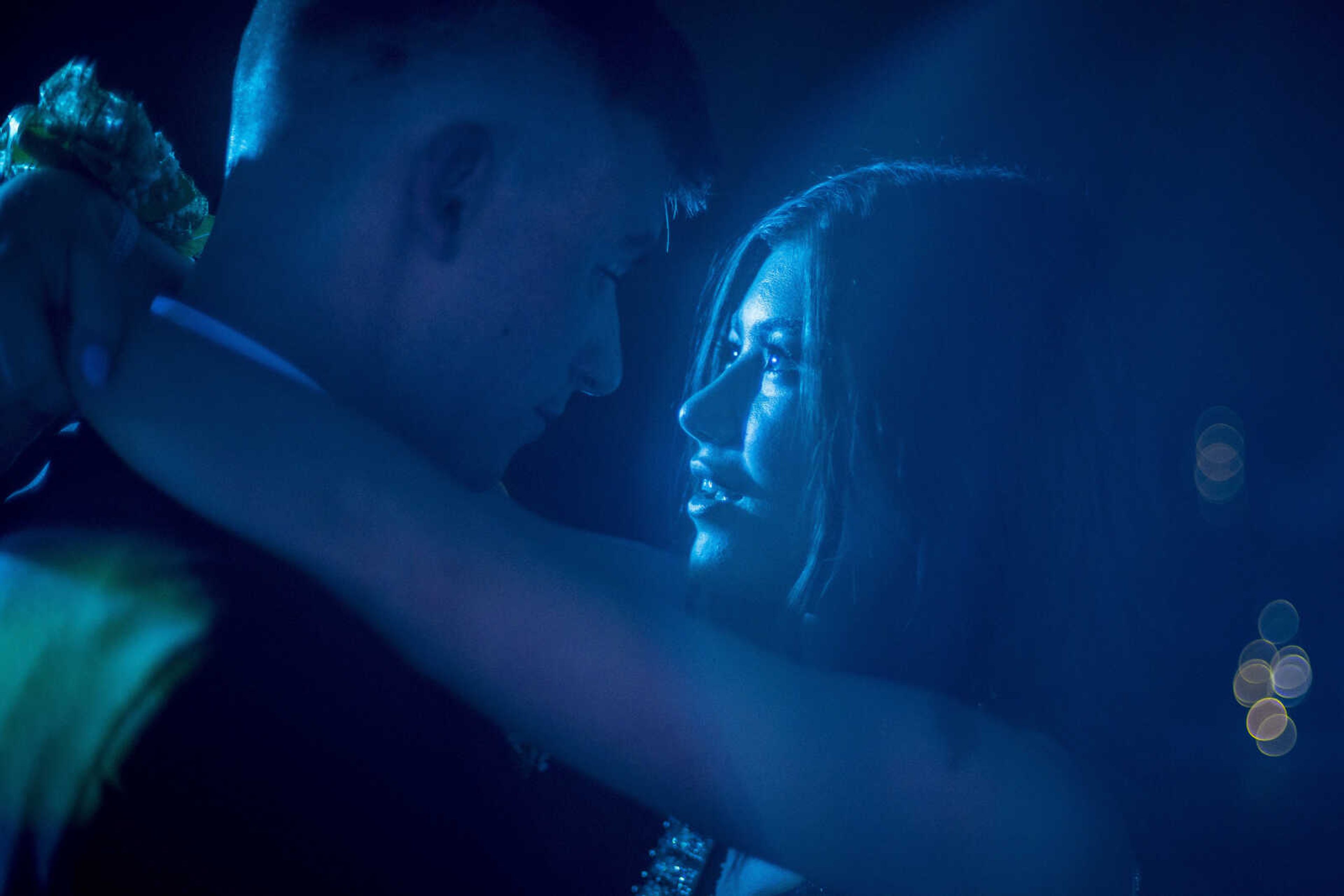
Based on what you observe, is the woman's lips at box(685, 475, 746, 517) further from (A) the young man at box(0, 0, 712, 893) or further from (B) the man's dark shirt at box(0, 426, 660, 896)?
(B) the man's dark shirt at box(0, 426, 660, 896)

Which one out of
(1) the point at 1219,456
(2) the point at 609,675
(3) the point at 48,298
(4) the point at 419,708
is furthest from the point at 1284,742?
(3) the point at 48,298

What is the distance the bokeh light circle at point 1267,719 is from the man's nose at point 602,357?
3.71 ft

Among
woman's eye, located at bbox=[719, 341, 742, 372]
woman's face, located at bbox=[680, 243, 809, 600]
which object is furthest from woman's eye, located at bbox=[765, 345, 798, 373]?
woman's eye, located at bbox=[719, 341, 742, 372]

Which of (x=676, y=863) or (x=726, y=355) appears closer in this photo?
(x=676, y=863)

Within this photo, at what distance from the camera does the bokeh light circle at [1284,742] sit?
114cm

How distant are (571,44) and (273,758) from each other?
0.97m

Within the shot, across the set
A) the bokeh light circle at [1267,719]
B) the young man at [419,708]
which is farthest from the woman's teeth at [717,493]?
the bokeh light circle at [1267,719]

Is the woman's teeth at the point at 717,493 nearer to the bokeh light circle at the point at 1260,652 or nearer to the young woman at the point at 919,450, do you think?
the young woman at the point at 919,450

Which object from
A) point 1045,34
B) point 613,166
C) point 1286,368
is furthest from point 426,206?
point 1286,368

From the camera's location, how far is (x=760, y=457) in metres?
1.46

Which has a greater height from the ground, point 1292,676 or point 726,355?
point 726,355

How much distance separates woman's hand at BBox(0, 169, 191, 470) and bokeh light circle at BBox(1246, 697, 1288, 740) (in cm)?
158

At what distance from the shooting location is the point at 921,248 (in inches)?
56.1

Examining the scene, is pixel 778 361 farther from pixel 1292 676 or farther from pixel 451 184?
pixel 1292 676
